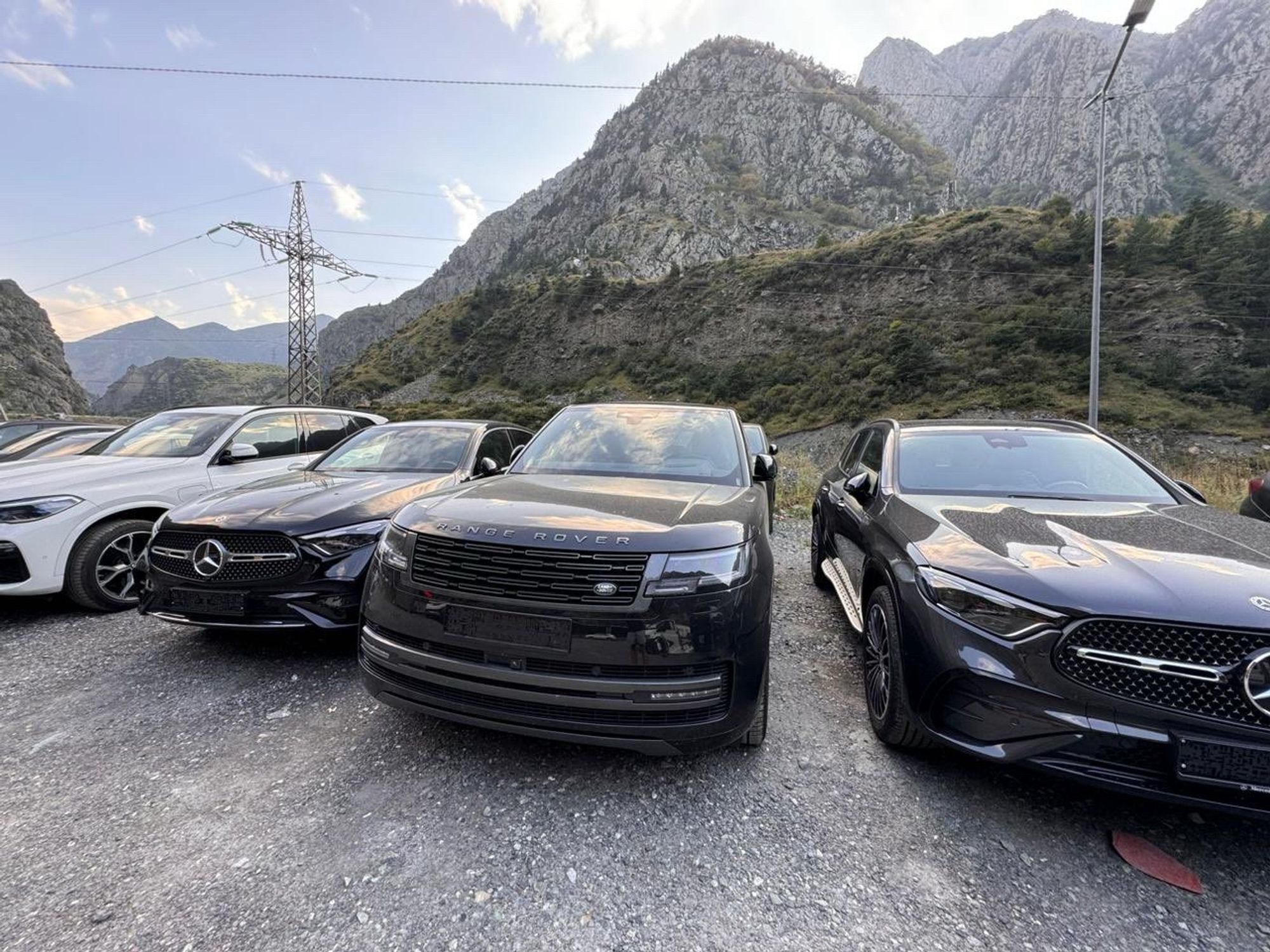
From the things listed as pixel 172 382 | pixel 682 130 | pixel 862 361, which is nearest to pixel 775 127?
pixel 682 130

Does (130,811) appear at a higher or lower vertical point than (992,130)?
lower

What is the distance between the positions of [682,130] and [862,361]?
91.6 m

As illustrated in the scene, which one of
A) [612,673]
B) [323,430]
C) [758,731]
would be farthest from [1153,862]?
[323,430]

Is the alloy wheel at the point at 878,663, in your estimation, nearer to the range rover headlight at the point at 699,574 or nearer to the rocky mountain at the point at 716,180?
the range rover headlight at the point at 699,574

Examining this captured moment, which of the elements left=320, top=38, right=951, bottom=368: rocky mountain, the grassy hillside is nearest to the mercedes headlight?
the grassy hillside

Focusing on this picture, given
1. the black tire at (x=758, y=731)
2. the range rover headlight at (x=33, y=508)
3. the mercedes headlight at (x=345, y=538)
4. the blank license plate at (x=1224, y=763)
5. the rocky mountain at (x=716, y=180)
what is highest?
the rocky mountain at (x=716, y=180)

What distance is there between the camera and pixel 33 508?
3.99 meters

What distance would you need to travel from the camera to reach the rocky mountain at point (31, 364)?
130 feet

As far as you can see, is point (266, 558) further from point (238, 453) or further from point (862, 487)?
point (862, 487)

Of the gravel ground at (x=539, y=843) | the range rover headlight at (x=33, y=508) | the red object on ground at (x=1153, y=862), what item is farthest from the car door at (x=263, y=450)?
the red object on ground at (x=1153, y=862)

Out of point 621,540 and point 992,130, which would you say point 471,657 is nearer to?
point 621,540

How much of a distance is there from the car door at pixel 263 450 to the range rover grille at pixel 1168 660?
6020 mm

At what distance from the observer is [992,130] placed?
385ft

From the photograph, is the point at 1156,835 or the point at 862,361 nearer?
the point at 1156,835
